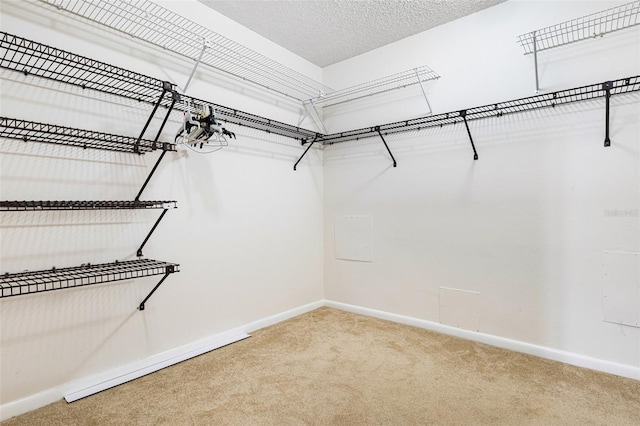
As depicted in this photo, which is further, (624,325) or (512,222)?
(512,222)

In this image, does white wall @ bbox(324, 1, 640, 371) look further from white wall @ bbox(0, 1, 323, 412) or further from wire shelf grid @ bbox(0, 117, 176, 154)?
wire shelf grid @ bbox(0, 117, 176, 154)

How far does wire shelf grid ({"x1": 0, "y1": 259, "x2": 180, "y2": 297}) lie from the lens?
149 centimetres

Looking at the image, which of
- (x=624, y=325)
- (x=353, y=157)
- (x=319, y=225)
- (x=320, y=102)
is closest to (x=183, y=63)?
(x=320, y=102)

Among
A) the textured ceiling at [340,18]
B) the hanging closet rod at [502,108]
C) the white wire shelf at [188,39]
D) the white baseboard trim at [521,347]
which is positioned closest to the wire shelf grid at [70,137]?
the white wire shelf at [188,39]

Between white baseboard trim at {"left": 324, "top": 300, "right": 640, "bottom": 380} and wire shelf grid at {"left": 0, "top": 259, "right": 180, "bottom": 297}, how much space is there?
6.45 feet

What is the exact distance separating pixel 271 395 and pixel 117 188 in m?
1.52

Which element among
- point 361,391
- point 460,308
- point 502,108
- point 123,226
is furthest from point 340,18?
point 361,391

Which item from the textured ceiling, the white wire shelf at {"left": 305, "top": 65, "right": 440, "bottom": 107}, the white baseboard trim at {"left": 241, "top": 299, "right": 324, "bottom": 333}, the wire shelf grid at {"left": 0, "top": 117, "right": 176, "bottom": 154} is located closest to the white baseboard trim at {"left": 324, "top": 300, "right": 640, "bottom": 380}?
the white baseboard trim at {"left": 241, "top": 299, "right": 324, "bottom": 333}

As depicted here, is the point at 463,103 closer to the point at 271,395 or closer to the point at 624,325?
the point at 624,325

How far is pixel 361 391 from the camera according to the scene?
1785 mm

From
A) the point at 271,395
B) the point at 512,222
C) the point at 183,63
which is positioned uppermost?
the point at 183,63

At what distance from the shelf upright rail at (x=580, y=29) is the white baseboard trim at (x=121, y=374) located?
Result: 2.89m

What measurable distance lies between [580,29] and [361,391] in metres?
2.63

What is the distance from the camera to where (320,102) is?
333cm
